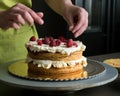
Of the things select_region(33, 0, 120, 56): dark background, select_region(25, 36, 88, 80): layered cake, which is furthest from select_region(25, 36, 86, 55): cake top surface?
select_region(33, 0, 120, 56): dark background

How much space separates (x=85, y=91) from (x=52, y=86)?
0.13 metres

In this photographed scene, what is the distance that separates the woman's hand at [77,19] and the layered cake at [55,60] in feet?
0.20

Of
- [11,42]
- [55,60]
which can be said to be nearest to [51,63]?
[55,60]

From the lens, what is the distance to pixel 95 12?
3021mm

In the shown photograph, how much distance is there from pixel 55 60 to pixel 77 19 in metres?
0.20

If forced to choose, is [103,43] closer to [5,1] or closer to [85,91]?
[5,1]

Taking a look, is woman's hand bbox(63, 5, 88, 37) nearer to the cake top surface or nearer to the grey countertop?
the cake top surface

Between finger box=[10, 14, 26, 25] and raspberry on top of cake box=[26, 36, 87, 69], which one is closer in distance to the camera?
finger box=[10, 14, 26, 25]

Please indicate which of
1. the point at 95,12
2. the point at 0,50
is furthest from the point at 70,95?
the point at 95,12

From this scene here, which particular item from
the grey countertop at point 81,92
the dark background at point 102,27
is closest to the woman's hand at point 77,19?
the grey countertop at point 81,92

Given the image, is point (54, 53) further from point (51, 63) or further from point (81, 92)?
point (81, 92)

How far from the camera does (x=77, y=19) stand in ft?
3.78

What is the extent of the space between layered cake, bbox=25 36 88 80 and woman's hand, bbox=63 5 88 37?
60 mm

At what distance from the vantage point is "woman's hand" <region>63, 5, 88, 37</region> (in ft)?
3.64
